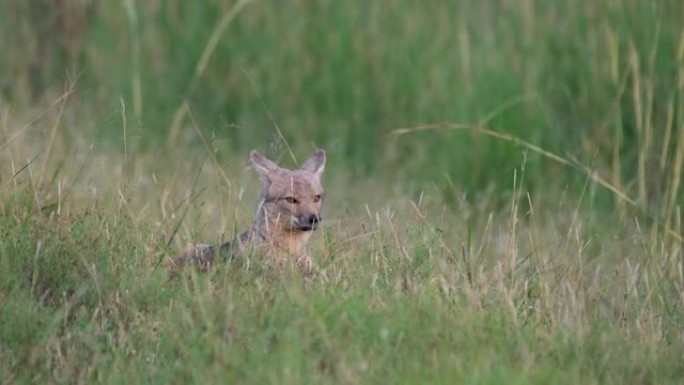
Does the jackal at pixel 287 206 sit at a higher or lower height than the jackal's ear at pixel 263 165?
lower

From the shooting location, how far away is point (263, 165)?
755 cm

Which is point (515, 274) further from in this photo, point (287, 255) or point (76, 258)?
point (76, 258)

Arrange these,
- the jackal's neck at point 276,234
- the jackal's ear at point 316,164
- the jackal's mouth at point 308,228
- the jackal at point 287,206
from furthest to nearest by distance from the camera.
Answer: the jackal's ear at point 316,164, the jackal's mouth at point 308,228, the jackal at point 287,206, the jackal's neck at point 276,234

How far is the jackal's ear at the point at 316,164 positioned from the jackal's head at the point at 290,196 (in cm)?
3

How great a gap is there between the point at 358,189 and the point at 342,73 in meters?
1.40

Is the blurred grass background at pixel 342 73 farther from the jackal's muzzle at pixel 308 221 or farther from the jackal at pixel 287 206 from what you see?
the jackal's muzzle at pixel 308 221

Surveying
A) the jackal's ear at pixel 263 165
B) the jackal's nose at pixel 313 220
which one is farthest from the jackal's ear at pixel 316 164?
the jackal's nose at pixel 313 220

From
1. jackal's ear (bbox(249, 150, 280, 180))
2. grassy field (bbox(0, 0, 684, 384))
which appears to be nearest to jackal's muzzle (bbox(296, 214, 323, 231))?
grassy field (bbox(0, 0, 684, 384))

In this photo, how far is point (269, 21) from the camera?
1166 cm

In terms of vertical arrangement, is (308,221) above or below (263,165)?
below

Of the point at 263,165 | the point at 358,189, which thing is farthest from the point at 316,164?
the point at 358,189

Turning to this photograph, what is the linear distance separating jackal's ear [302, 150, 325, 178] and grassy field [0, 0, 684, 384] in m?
0.19

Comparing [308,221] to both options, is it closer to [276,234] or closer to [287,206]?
[287,206]

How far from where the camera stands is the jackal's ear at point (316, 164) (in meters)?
7.67
